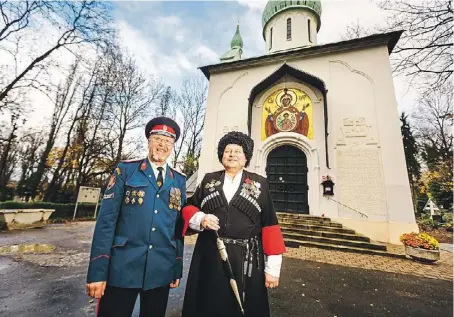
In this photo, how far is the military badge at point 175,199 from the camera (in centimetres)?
197

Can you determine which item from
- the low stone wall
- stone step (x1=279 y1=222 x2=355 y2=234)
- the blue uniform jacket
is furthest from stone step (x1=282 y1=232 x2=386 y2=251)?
the low stone wall

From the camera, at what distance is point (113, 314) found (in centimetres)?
160

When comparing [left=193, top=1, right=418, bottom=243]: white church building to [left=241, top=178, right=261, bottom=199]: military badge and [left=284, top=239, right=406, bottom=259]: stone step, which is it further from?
[left=241, top=178, right=261, bottom=199]: military badge

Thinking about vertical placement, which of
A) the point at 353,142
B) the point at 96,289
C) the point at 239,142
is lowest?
the point at 96,289

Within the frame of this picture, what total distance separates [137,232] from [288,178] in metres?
10.2

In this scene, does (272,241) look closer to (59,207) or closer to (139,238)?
(139,238)

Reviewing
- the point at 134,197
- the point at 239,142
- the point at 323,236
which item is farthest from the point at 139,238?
the point at 323,236

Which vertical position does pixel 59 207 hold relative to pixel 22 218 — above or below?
above

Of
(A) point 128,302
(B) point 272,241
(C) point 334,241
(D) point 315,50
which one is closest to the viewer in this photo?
(A) point 128,302

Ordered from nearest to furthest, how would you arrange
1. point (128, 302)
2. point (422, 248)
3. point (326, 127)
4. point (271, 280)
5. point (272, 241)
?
point (128, 302)
point (271, 280)
point (272, 241)
point (422, 248)
point (326, 127)

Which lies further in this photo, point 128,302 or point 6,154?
point 6,154

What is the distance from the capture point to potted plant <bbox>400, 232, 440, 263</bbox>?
20.3ft

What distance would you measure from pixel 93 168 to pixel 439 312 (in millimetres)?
20462

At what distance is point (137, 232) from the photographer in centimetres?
175
